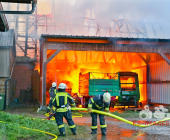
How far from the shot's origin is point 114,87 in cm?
1551

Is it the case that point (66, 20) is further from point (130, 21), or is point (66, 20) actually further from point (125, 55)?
point (125, 55)

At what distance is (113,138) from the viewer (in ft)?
23.0

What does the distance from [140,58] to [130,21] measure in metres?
11.1

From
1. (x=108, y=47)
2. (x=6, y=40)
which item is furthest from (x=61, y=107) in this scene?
(x=6, y=40)

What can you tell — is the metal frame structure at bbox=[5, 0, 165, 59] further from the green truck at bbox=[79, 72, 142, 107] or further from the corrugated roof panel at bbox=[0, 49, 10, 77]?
the green truck at bbox=[79, 72, 142, 107]

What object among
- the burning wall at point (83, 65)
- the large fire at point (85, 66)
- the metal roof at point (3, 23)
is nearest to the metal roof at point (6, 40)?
the large fire at point (85, 66)

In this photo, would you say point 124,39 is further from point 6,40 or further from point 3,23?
point 3,23

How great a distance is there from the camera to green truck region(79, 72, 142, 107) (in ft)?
49.8

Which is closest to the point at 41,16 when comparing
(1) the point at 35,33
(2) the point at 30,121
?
(1) the point at 35,33

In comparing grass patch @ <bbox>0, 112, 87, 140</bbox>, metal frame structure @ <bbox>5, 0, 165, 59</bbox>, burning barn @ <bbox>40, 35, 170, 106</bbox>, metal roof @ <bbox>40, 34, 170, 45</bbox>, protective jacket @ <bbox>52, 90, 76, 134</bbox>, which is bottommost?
grass patch @ <bbox>0, 112, 87, 140</bbox>

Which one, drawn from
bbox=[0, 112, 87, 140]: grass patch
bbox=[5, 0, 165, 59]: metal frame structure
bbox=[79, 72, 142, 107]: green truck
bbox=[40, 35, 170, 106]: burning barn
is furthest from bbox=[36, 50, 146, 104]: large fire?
bbox=[0, 112, 87, 140]: grass patch

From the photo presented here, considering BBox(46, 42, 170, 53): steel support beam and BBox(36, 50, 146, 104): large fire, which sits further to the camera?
BBox(36, 50, 146, 104): large fire

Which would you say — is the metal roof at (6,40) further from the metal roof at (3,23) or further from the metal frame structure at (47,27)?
the metal frame structure at (47,27)

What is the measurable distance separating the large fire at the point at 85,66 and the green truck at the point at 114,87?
2621 millimetres
